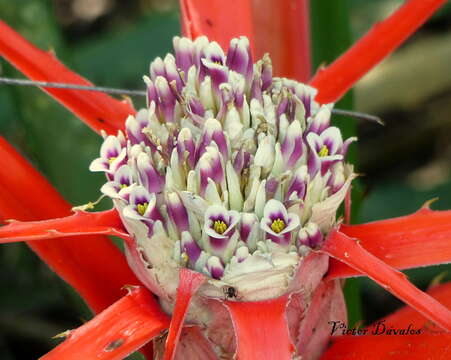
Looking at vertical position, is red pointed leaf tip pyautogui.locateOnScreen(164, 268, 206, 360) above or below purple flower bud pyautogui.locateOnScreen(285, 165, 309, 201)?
below

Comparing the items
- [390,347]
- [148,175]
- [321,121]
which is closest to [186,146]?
[148,175]

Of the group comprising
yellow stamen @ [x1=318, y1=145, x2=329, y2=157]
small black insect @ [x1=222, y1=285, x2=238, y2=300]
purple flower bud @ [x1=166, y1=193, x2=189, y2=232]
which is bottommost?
small black insect @ [x1=222, y1=285, x2=238, y2=300]

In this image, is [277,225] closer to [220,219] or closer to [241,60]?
[220,219]

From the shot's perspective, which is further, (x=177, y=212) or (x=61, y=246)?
(x=61, y=246)

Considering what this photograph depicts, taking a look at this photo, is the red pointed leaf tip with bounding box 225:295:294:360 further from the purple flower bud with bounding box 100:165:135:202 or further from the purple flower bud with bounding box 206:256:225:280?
the purple flower bud with bounding box 100:165:135:202

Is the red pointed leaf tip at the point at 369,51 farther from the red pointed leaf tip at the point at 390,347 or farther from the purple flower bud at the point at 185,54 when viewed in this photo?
the red pointed leaf tip at the point at 390,347

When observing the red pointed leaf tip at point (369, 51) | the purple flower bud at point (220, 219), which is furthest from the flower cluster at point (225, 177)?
the red pointed leaf tip at point (369, 51)

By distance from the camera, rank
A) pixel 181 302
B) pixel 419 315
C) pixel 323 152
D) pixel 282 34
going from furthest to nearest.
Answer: pixel 282 34 < pixel 419 315 < pixel 323 152 < pixel 181 302

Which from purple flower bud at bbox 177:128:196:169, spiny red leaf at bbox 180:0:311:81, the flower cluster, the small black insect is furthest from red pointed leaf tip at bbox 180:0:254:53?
the small black insect
